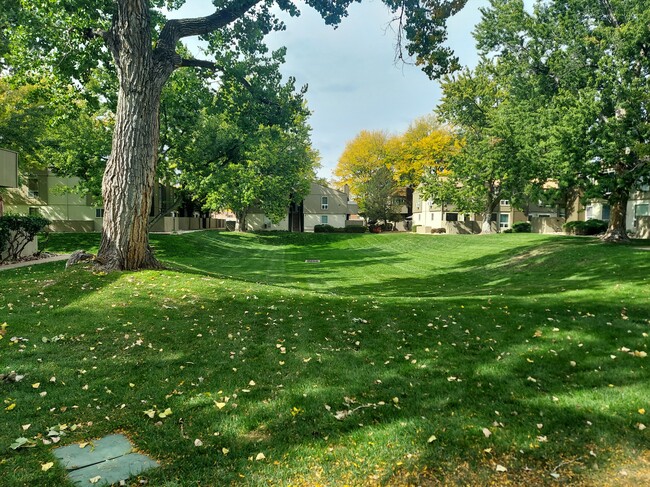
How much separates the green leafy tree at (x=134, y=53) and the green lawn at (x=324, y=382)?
1530 mm

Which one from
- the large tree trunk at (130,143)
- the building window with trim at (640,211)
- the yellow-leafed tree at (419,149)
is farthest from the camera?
the yellow-leafed tree at (419,149)

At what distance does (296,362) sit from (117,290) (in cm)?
469

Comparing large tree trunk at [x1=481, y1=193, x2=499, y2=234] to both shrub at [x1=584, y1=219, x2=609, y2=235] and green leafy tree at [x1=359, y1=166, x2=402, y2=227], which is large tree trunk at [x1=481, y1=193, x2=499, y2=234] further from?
green leafy tree at [x1=359, y1=166, x2=402, y2=227]

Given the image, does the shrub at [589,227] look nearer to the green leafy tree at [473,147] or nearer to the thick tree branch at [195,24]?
the green leafy tree at [473,147]

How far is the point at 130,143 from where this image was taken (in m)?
8.87

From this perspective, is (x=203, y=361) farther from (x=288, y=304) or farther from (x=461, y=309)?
(x=461, y=309)

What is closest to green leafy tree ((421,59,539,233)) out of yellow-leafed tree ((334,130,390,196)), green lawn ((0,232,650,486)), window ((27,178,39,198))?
yellow-leafed tree ((334,130,390,196))

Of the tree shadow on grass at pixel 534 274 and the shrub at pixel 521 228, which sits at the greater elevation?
the shrub at pixel 521 228

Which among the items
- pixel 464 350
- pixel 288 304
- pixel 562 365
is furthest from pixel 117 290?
pixel 562 365

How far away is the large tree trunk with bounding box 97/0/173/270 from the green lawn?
0.97 meters

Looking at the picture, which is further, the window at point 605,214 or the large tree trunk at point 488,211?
the large tree trunk at point 488,211

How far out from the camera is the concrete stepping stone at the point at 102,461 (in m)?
2.60

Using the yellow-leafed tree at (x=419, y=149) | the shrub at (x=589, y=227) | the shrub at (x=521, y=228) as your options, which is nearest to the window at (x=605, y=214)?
the shrub at (x=589, y=227)

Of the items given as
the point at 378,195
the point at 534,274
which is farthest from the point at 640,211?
the point at 378,195
